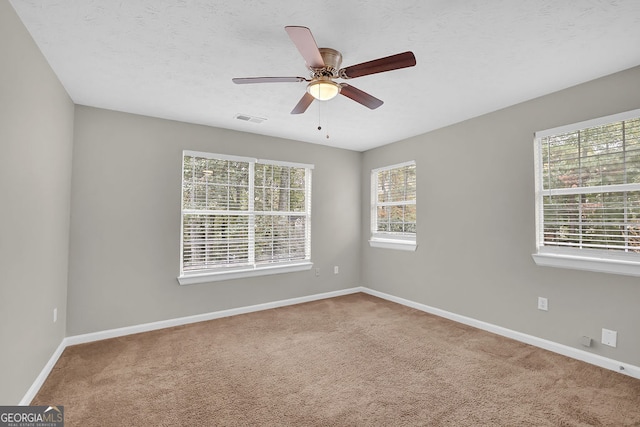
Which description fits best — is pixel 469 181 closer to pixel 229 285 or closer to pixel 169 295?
pixel 229 285

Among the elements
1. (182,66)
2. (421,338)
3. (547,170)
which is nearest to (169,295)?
(182,66)

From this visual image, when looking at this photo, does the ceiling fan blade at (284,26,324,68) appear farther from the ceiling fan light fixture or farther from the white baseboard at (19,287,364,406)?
the white baseboard at (19,287,364,406)

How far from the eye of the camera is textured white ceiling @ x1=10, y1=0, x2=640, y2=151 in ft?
5.98

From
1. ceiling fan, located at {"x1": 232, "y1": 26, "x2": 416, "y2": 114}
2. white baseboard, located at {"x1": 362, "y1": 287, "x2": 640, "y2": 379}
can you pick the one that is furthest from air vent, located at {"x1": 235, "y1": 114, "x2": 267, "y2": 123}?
white baseboard, located at {"x1": 362, "y1": 287, "x2": 640, "y2": 379}

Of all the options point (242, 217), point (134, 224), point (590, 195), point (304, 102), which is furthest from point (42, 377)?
point (590, 195)

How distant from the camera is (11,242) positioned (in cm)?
188

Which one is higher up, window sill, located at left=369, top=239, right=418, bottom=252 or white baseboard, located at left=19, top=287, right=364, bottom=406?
window sill, located at left=369, top=239, right=418, bottom=252

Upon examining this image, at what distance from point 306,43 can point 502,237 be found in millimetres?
2973

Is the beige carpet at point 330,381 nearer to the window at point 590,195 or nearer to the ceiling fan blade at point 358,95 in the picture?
the window at point 590,195

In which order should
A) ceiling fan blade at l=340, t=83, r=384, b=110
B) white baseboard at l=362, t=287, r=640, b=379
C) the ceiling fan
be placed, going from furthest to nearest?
white baseboard at l=362, t=287, r=640, b=379
ceiling fan blade at l=340, t=83, r=384, b=110
the ceiling fan

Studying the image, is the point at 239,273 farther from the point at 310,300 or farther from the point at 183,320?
the point at 310,300

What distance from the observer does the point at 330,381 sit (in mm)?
2469

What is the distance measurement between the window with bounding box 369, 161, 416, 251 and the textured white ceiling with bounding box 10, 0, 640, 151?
1.49 metres

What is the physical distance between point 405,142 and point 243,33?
315cm
